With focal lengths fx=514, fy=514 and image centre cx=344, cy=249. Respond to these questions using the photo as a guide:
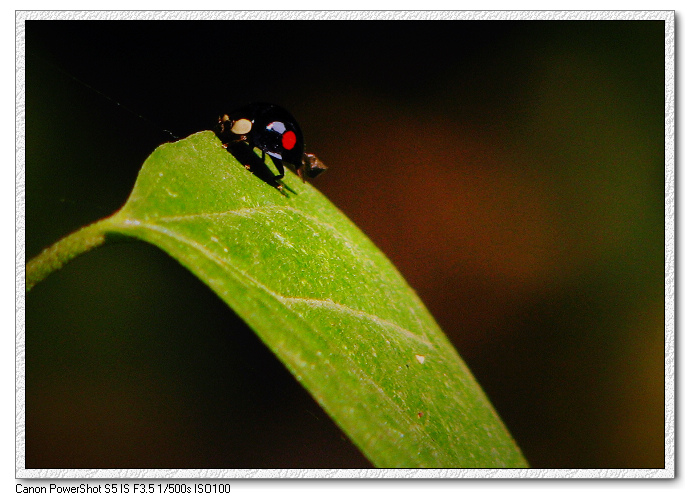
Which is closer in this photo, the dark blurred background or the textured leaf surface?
the textured leaf surface

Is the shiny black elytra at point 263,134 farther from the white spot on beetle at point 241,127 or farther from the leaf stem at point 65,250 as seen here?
the leaf stem at point 65,250

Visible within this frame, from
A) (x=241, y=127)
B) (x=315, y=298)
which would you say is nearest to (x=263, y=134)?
(x=241, y=127)

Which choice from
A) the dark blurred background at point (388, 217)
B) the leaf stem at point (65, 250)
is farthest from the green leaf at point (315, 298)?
the dark blurred background at point (388, 217)

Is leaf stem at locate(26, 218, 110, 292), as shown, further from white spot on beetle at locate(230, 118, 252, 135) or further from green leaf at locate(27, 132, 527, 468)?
white spot on beetle at locate(230, 118, 252, 135)

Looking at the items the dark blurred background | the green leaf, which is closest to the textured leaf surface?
the green leaf

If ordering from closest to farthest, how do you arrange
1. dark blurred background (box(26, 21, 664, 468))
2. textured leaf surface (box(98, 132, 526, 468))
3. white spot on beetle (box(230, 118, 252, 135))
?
textured leaf surface (box(98, 132, 526, 468)), white spot on beetle (box(230, 118, 252, 135)), dark blurred background (box(26, 21, 664, 468))

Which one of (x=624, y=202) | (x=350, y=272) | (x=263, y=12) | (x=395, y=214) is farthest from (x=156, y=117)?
(x=624, y=202)
